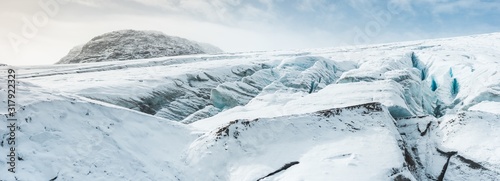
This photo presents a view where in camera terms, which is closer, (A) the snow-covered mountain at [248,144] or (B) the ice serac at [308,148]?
(A) the snow-covered mountain at [248,144]

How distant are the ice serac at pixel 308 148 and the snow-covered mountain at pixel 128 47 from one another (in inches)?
2176

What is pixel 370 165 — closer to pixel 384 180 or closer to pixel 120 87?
pixel 384 180

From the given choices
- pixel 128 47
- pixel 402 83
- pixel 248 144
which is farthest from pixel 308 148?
pixel 128 47

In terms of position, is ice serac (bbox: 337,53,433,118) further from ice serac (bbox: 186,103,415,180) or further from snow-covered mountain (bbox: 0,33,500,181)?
ice serac (bbox: 186,103,415,180)

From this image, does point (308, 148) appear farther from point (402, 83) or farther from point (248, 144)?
point (402, 83)

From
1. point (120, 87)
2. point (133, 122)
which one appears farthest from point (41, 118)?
point (120, 87)

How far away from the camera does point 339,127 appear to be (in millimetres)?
8727

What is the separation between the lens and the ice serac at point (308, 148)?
700 cm

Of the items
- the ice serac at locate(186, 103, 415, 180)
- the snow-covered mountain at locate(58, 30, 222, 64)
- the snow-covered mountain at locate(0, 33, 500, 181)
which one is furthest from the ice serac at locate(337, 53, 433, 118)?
the snow-covered mountain at locate(58, 30, 222, 64)

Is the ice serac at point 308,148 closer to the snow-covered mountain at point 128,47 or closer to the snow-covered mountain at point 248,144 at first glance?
the snow-covered mountain at point 248,144

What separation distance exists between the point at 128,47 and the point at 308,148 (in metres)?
63.4

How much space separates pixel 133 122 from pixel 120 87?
952 cm

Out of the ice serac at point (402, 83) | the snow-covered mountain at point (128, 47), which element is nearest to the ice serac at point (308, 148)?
the ice serac at point (402, 83)

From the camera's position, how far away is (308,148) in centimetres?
795
